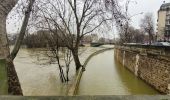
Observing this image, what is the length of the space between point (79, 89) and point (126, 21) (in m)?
5.44

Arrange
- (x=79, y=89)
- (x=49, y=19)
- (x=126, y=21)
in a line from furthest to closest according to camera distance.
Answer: (x=49, y=19)
(x=79, y=89)
(x=126, y=21)

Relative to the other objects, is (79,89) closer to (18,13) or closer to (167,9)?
(18,13)

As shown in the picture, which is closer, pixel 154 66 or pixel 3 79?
pixel 3 79

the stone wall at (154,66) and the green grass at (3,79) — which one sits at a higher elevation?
the green grass at (3,79)

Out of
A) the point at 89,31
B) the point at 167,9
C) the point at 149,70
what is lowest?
the point at 149,70

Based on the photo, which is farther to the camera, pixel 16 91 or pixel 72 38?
pixel 72 38

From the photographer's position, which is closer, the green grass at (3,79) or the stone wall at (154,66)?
the green grass at (3,79)

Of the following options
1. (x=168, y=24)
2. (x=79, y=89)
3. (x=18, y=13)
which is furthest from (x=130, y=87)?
(x=168, y=24)

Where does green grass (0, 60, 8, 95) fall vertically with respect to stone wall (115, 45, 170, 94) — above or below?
above

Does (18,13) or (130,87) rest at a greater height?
(18,13)

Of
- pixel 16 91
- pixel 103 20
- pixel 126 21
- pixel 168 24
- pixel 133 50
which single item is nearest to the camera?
pixel 16 91

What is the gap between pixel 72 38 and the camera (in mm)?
22859

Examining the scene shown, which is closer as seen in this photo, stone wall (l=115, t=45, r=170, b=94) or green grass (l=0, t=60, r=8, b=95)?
green grass (l=0, t=60, r=8, b=95)

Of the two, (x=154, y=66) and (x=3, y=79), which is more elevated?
(x=3, y=79)
